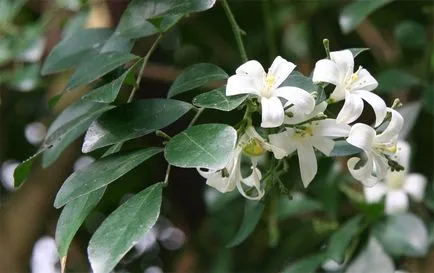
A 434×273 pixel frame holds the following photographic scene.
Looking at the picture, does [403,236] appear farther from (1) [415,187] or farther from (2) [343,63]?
(2) [343,63]

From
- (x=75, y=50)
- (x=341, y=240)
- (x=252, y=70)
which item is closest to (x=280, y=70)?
(x=252, y=70)

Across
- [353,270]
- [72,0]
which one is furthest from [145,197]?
[72,0]

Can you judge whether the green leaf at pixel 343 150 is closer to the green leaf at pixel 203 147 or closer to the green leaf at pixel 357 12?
the green leaf at pixel 203 147

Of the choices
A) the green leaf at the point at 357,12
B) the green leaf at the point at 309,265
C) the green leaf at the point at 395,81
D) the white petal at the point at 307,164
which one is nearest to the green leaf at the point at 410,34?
the green leaf at the point at 395,81

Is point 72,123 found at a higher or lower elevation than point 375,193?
higher

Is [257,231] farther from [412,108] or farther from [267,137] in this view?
[267,137]
